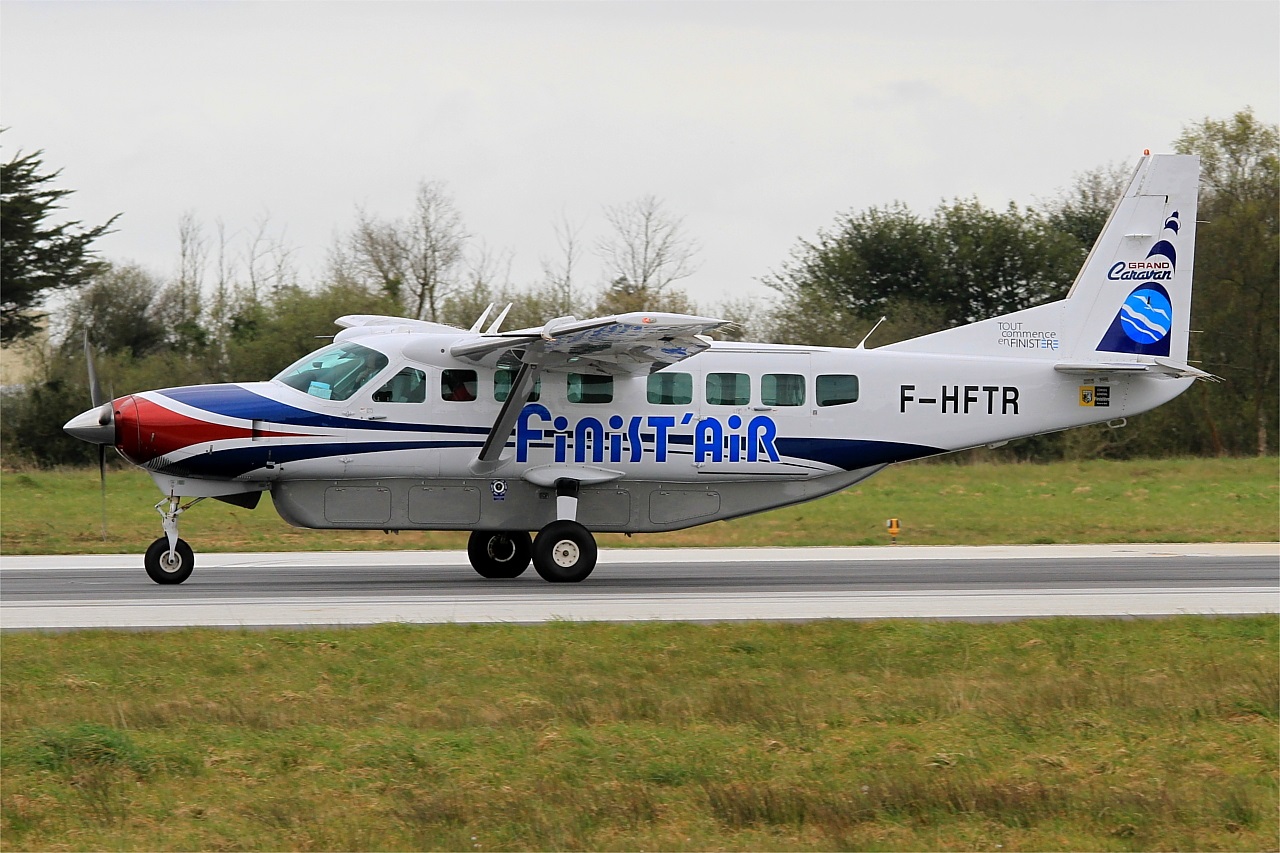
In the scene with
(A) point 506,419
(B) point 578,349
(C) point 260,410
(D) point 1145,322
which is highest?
(D) point 1145,322

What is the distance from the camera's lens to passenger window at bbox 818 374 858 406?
17.3 meters

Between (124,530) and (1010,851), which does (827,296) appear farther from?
(1010,851)

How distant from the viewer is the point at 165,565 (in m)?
15.4

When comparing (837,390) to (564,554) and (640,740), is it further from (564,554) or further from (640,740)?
(640,740)

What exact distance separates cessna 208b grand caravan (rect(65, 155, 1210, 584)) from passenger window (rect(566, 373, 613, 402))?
0.02m

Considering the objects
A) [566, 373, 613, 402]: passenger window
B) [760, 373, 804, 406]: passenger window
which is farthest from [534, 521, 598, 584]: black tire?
[760, 373, 804, 406]: passenger window

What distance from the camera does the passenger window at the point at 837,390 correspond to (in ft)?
56.7

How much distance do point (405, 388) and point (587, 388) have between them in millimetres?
2182

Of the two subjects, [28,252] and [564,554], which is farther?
[28,252]

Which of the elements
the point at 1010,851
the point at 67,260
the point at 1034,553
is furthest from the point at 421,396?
the point at 67,260

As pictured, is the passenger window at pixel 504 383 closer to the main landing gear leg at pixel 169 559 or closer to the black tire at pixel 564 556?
the black tire at pixel 564 556

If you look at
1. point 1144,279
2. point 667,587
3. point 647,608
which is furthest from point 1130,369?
point 647,608

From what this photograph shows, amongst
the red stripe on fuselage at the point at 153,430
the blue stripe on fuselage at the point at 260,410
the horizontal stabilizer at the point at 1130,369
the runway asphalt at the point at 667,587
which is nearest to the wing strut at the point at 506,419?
the blue stripe on fuselage at the point at 260,410

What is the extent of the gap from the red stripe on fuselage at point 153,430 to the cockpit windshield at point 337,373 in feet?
3.67
